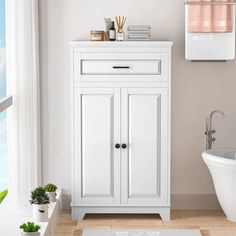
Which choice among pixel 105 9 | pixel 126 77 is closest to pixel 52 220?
pixel 126 77

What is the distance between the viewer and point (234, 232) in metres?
5.08

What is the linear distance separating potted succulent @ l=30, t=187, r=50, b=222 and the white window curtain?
40 centimetres

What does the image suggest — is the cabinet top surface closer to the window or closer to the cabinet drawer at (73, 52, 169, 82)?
the cabinet drawer at (73, 52, 169, 82)

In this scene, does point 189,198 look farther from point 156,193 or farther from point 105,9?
point 105,9

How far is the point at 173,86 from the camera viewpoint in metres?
5.62

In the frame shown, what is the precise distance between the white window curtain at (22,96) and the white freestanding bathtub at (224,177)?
1.29 meters

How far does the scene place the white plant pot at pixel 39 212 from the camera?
4.85 metres

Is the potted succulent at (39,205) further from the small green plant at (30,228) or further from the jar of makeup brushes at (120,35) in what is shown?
the jar of makeup brushes at (120,35)

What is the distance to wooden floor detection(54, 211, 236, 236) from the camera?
16.9 feet

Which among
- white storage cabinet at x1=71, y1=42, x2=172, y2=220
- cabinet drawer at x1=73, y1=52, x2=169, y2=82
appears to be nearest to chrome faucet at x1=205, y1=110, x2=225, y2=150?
white storage cabinet at x1=71, y1=42, x2=172, y2=220

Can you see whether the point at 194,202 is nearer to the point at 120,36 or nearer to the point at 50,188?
the point at 50,188

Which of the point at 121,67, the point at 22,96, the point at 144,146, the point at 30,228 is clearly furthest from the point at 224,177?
the point at 22,96

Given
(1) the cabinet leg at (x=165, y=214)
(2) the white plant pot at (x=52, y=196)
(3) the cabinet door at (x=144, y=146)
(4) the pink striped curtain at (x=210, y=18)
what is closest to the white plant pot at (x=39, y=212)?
(2) the white plant pot at (x=52, y=196)

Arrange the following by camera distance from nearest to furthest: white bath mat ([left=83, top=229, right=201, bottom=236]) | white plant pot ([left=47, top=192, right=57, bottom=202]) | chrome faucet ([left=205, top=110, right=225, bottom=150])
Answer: white bath mat ([left=83, top=229, right=201, bottom=236])
white plant pot ([left=47, top=192, right=57, bottom=202])
chrome faucet ([left=205, top=110, right=225, bottom=150])
